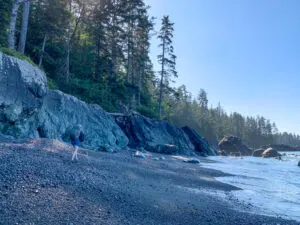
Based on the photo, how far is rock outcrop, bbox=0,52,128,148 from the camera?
10766 millimetres

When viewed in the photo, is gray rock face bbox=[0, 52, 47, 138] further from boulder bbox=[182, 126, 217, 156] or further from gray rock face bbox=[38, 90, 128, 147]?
boulder bbox=[182, 126, 217, 156]

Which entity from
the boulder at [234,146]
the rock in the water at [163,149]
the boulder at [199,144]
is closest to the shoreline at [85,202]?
the rock in the water at [163,149]

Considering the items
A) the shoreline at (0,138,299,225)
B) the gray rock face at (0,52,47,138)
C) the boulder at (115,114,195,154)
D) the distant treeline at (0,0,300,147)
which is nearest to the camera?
the shoreline at (0,138,299,225)

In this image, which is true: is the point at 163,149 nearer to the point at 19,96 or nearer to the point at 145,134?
the point at 145,134

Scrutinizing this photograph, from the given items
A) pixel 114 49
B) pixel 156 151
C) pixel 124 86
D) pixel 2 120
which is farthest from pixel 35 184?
pixel 114 49

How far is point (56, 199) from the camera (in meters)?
4.51

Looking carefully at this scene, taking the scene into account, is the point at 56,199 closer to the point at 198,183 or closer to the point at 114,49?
the point at 198,183

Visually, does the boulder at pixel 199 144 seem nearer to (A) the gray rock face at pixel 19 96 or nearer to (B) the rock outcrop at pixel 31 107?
(B) the rock outcrop at pixel 31 107

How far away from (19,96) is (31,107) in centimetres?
88

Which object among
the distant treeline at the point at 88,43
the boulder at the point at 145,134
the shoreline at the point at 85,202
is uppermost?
the distant treeline at the point at 88,43

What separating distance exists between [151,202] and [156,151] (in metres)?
20.7

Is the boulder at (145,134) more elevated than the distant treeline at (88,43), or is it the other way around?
the distant treeline at (88,43)

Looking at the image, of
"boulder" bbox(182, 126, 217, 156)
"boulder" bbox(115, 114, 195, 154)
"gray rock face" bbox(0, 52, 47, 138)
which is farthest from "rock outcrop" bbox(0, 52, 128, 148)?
"boulder" bbox(182, 126, 217, 156)

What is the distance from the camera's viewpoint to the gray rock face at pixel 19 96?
10.6m
